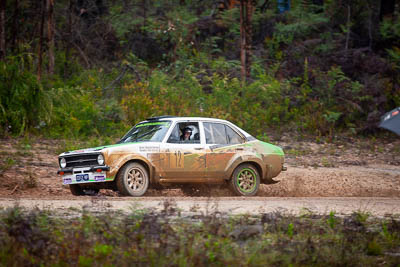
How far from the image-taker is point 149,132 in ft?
36.3

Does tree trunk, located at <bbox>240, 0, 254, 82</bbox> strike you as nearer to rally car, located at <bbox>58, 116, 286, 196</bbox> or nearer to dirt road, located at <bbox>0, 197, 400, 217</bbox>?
rally car, located at <bbox>58, 116, 286, 196</bbox>

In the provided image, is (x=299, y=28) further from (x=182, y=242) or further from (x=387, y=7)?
(x=182, y=242)

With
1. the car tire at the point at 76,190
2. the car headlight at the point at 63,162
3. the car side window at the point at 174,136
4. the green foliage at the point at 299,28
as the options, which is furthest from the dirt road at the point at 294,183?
the green foliage at the point at 299,28

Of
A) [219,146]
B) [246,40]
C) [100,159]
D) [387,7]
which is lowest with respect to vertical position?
[100,159]

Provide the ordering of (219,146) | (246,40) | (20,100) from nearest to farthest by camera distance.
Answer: (219,146)
(20,100)
(246,40)

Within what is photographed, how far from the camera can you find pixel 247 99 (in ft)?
67.7

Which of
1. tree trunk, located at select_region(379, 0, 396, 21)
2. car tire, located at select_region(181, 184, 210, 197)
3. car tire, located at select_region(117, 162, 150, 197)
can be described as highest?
tree trunk, located at select_region(379, 0, 396, 21)

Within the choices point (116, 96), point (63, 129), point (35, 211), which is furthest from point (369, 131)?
point (35, 211)

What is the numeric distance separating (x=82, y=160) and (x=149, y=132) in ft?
4.99

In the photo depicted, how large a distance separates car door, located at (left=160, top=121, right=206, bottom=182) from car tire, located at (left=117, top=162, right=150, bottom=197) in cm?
39

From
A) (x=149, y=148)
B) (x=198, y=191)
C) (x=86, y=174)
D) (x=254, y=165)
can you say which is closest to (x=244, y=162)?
(x=254, y=165)

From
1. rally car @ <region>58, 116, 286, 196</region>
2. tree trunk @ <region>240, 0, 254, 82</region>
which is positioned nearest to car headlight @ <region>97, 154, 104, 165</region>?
rally car @ <region>58, 116, 286, 196</region>

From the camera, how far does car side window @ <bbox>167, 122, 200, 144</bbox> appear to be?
10969 millimetres

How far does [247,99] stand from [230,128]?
29.8 ft
